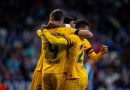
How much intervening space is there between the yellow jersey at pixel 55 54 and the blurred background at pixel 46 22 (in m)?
6.51

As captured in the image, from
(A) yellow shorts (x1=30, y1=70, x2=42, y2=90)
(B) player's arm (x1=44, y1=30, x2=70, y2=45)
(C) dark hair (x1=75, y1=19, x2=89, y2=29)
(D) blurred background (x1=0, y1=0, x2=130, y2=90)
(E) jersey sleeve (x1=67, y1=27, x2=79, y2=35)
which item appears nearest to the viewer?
(B) player's arm (x1=44, y1=30, x2=70, y2=45)

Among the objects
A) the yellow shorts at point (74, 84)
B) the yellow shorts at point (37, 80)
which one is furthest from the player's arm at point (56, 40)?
the yellow shorts at point (37, 80)

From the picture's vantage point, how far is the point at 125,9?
2103 centimetres

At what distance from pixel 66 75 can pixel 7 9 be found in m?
11.9

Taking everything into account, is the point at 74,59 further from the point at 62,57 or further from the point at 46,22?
the point at 46,22

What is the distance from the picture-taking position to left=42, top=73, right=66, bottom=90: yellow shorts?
8930 millimetres

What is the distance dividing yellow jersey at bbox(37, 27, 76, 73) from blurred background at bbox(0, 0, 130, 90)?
6.51 metres

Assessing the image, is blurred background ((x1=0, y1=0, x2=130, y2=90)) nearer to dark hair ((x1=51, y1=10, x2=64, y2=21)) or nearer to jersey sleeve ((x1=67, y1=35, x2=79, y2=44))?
jersey sleeve ((x1=67, y1=35, x2=79, y2=44))

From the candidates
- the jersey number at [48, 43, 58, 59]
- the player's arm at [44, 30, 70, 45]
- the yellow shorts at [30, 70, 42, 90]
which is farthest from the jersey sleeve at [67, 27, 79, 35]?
the yellow shorts at [30, 70, 42, 90]

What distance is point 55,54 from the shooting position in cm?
894

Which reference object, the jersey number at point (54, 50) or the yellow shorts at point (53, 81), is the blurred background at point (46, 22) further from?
the jersey number at point (54, 50)

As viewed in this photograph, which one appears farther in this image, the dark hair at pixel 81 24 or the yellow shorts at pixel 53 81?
the dark hair at pixel 81 24

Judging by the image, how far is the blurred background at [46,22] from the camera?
1678cm

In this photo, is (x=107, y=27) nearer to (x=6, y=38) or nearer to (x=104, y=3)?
(x=104, y=3)
